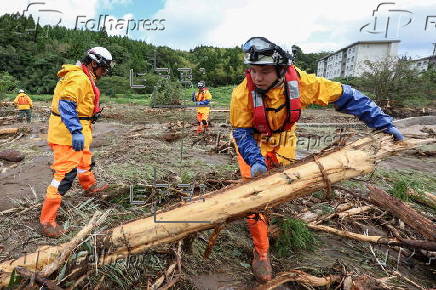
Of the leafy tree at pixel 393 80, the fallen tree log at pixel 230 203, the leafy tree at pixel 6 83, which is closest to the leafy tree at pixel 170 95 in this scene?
the leafy tree at pixel 6 83

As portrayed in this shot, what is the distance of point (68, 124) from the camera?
313 cm

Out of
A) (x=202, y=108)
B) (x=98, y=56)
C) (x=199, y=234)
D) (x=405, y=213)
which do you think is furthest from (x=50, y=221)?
(x=202, y=108)

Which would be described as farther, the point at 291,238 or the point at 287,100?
the point at 291,238

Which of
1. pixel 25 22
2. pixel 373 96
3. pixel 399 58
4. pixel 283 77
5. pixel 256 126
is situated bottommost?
pixel 256 126

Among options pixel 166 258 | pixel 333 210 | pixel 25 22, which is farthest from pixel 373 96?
pixel 25 22

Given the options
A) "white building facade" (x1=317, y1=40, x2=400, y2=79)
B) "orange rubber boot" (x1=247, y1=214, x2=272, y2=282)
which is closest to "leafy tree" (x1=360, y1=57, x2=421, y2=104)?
"white building facade" (x1=317, y1=40, x2=400, y2=79)

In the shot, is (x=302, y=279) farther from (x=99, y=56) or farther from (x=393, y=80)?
(x=393, y=80)

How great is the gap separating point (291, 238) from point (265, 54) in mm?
1801

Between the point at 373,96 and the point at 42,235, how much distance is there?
83.5 feet

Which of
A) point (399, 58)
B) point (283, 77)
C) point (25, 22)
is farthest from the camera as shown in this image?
point (25, 22)

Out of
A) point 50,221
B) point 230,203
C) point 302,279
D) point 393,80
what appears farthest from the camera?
point 393,80

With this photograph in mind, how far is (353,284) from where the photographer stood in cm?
227

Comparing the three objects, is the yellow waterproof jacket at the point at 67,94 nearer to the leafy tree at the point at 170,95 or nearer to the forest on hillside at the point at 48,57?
the leafy tree at the point at 170,95

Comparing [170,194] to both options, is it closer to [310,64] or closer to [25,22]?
[25,22]
